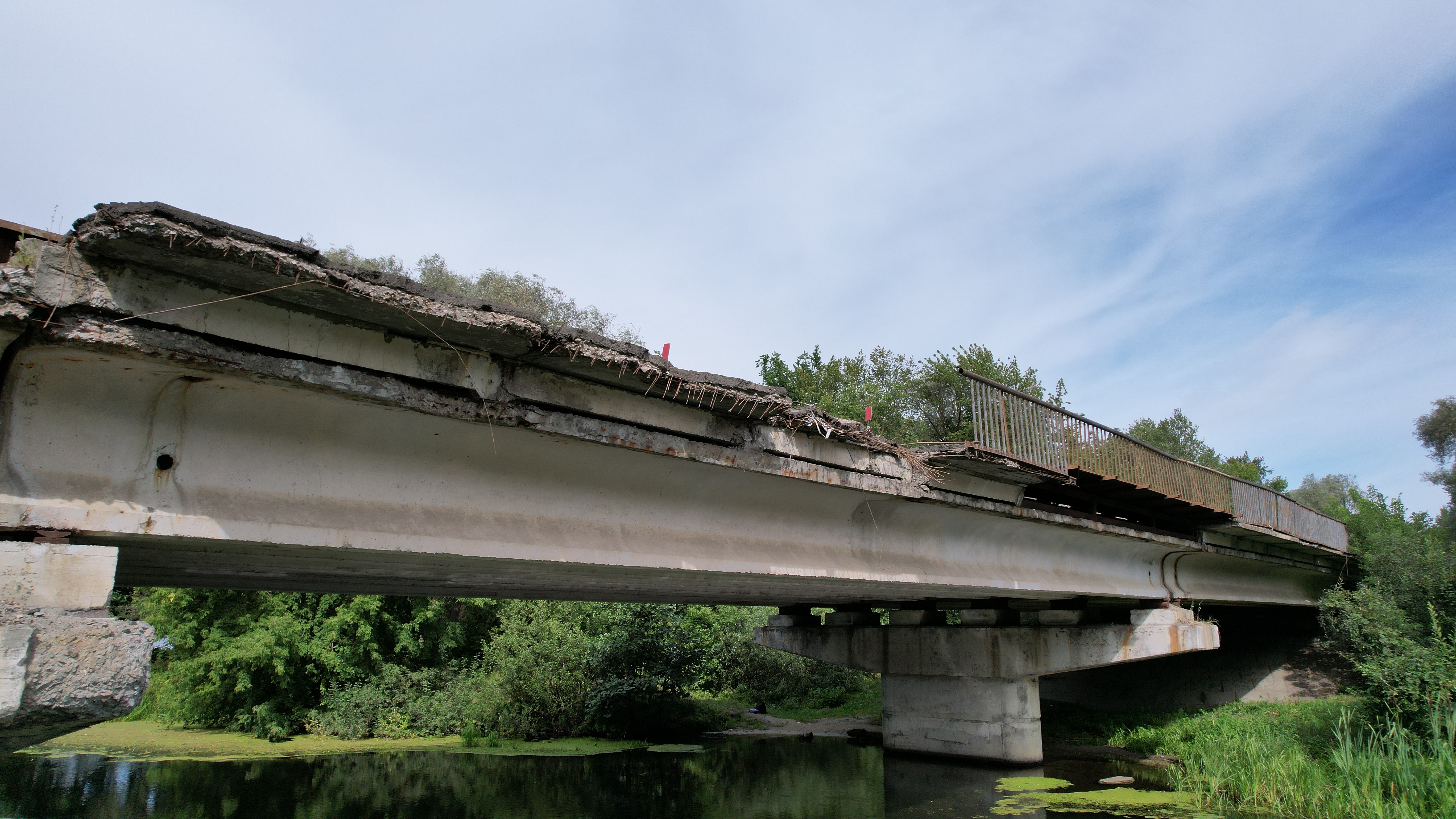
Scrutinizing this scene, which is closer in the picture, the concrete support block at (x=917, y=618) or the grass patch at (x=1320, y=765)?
the grass patch at (x=1320, y=765)

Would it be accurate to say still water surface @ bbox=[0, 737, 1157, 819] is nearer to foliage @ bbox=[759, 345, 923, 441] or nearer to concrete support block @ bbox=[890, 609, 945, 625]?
concrete support block @ bbox=[890, 609, 945, 625]

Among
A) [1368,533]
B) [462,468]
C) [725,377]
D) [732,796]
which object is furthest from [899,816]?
[1368,533]

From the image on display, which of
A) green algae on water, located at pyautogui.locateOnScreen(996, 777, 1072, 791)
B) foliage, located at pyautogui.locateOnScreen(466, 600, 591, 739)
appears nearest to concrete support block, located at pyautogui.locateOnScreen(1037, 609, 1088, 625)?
green algae on water, located at pyautogui.locateOnScreen(996, 777, 1072, 791)

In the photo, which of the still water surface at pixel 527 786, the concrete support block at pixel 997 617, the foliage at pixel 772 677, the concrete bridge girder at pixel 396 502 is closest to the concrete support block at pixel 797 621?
the still water surface at pixel 527 786

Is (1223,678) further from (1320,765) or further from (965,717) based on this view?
(965,717)

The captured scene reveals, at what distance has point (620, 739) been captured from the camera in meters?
18.2

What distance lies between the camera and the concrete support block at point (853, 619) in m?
17.2

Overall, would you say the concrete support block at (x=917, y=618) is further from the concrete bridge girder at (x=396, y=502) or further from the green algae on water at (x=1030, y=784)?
the concrete bridge girder at (x=396, y=502)

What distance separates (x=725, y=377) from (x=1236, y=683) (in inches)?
961

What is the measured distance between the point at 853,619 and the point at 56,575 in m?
15.4

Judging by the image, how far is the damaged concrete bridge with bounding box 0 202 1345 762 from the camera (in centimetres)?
422

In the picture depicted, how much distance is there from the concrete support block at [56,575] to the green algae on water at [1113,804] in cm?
1070

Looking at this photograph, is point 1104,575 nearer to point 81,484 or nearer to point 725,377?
point 725,377

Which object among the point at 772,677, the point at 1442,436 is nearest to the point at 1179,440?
the point at 1442,436
